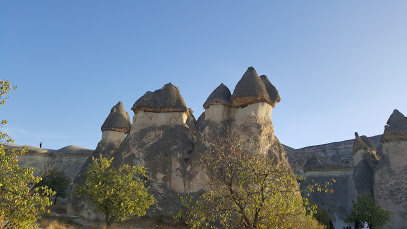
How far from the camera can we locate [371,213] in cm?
2139

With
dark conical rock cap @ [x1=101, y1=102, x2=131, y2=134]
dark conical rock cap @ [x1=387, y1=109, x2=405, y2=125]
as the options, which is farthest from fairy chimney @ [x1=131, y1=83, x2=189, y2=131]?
dark conical rock cap @ [x1=387, y1=109, x2=405, y2=125]

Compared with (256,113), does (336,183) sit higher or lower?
lower

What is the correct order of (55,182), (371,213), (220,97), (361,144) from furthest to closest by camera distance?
(361,144), (55,182), (371,213), (220,97)

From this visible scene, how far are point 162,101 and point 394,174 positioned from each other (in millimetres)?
17293

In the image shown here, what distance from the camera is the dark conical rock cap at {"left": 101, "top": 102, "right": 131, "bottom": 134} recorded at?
77.6 ft

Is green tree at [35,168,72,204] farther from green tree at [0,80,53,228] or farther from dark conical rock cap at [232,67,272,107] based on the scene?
green tree at [0,80,53,228]

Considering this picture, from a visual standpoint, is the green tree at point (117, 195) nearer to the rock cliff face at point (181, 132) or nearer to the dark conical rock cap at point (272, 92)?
the rock cliff face at point (181, 132)

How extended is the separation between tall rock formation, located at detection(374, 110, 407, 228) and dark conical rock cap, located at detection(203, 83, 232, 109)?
1273 centimetres

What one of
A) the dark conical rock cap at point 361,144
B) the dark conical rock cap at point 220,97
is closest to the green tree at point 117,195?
the dark conical rock cap at point 220,97

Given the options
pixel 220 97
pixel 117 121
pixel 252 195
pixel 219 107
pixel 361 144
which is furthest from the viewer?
pixel 361 144

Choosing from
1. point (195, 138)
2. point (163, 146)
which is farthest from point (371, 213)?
point (163, 146)

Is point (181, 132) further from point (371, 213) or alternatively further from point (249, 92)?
point (371, 213)

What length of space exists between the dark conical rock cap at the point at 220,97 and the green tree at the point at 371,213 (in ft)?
39.3

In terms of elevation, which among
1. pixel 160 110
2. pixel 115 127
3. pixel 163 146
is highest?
pixel 160 110
